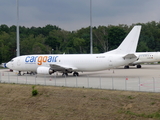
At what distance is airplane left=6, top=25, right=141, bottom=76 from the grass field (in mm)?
10027

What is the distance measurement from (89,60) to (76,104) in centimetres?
1526

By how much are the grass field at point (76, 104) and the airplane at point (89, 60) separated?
10027 millimetres

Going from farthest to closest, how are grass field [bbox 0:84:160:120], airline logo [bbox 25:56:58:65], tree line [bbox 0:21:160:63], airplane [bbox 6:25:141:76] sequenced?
tree line [bbox 0:21:160:63], airline logo [bbox 25:56:58:65], airplane [bbox 6:25:141:76], grass field [bbox 0:84:160:120]

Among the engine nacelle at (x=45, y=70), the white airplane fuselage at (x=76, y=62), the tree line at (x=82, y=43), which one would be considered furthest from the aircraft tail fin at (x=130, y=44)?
the tree line at (x=82, y=43)

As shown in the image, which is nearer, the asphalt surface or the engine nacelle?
the asphalt surface

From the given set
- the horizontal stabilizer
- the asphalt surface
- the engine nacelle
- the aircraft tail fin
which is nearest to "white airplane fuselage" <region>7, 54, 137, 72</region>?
the horizontal stabilizer

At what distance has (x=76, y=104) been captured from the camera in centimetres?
2573

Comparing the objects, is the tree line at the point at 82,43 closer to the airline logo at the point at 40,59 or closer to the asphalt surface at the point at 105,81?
the airline logo at the point at 40,59

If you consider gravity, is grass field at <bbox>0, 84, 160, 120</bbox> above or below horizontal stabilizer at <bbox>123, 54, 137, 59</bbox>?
below

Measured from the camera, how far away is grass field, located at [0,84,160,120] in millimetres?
21938

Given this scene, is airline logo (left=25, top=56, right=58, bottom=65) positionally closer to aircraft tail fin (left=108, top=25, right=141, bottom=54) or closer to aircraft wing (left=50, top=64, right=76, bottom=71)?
aircraft wing (left=50, top=64, right=76, bottom=71)

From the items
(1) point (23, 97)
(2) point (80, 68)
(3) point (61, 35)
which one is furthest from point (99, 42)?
(1) point (23, 97)

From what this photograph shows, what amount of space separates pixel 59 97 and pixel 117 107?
7.13 meters

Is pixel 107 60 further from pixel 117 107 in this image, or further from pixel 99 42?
pixel 99 42
